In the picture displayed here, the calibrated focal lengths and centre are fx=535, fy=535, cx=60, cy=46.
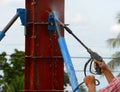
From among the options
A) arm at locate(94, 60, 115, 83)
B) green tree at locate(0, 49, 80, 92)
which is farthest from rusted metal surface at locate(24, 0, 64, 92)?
green tree at locate(0, 49, 80, 92)

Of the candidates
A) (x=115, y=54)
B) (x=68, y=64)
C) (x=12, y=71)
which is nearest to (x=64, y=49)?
(x=68, y=64)

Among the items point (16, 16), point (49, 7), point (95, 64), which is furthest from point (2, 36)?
point (95, 64)

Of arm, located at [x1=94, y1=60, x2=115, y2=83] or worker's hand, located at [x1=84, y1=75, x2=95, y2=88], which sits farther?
arm, located at [x1=94, y1=60, x2=115, y2=83]

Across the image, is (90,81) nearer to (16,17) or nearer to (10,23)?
(10,23)

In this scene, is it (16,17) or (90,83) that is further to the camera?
(16,17)

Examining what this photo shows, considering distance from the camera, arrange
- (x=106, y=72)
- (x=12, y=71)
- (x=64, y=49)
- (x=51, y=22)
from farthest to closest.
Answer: (x=12, y=71), (x=51, y=22), (x=64, y=49), (x=106, y=72)

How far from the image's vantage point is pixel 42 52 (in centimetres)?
823

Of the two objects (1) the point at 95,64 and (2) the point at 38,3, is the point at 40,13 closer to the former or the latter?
(2) the point at 38,3

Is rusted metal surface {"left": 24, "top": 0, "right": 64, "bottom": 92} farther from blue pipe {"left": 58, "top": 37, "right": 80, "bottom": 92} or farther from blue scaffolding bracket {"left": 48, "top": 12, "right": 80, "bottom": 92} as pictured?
blue pipe {"left": 58, "top": 37, "right": 80, "bottom": 92}

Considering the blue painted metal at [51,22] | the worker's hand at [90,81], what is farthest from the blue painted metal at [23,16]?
the worker's hand at [90,81]

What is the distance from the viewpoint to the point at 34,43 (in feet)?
26.9

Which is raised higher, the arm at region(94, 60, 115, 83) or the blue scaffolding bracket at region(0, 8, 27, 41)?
the blue scaffolding bracket at region(0, 8, 27, 41)

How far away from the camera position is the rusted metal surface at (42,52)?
8.17 m

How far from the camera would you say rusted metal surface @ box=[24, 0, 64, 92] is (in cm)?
817
